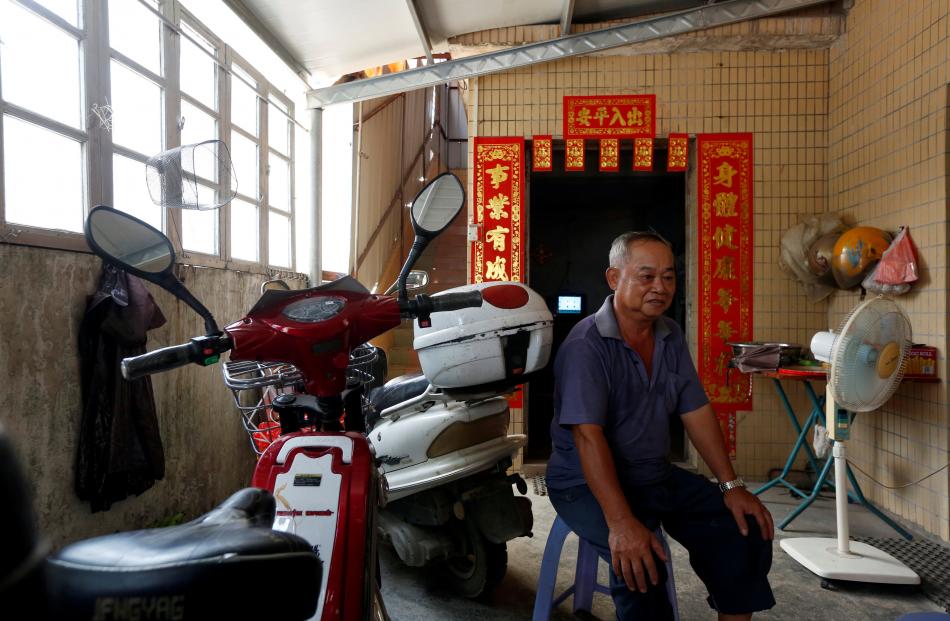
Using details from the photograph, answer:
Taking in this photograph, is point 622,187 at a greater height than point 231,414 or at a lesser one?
greater

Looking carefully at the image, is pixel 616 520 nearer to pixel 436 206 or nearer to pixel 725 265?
pixel 436 206

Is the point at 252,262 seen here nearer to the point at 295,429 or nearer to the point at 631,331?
the point at 295,429

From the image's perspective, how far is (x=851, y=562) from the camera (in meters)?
2.72

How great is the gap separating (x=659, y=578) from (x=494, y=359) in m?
0.83

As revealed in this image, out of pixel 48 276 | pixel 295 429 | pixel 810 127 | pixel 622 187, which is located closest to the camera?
pixel 295 429

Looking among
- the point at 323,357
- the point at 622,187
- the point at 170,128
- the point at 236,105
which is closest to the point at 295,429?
the point at 323,357

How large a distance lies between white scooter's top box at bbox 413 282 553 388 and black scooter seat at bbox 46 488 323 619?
1.31m

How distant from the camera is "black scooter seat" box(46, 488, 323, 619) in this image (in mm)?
599

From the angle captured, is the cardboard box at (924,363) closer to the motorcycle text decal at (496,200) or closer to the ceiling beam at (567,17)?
the motorcycle text decal at (496,200)

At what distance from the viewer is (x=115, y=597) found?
1.96 ft

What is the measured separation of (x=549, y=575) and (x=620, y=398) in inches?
25.4

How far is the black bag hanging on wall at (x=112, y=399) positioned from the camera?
2.39 metres

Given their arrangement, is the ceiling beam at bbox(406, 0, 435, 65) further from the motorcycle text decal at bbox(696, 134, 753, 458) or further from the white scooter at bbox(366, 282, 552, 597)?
the white scooter at bbox(366, 282, 552, 597)

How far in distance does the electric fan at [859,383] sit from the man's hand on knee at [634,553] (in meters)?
1.50
